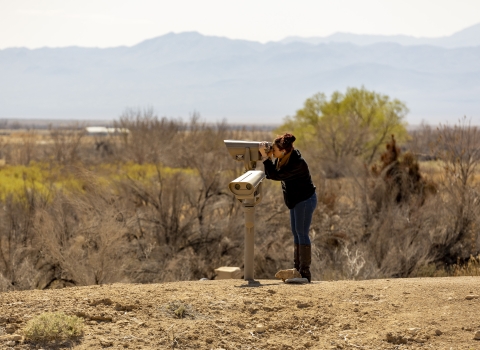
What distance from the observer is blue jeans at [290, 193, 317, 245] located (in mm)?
7609

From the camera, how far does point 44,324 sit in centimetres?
529

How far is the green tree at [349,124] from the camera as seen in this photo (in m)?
34.5

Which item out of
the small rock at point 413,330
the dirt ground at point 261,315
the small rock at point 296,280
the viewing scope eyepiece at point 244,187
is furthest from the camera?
the small rock at point 296,280

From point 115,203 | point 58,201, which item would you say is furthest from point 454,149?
point 58,201

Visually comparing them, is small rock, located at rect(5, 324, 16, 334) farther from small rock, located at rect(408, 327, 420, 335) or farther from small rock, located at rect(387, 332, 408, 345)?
small rock, located at rect(408, 327, 420, 335)

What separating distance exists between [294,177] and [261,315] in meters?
2.02

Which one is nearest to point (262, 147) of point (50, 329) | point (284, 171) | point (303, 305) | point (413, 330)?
point (284, 171)

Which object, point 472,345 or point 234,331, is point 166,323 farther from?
point 472,345

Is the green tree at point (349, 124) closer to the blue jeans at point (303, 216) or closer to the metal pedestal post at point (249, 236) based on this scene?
the blue jeans at point (303, 216)

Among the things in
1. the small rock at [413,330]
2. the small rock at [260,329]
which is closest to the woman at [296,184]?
the small rock at [260,329]

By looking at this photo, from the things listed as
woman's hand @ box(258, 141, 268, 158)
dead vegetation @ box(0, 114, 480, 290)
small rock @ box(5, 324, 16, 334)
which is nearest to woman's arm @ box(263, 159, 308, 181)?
woman's hand @ box(258, 141, 268, 158)

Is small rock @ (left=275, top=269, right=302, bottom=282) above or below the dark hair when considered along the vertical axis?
below

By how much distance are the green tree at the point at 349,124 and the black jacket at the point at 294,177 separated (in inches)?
932

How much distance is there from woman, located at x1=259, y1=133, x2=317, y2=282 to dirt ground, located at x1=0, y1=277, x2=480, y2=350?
0.92m
